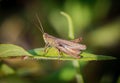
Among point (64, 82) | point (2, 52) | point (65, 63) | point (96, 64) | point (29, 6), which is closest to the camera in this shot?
point (2, 52)

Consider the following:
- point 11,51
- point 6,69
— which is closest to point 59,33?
point 6,69

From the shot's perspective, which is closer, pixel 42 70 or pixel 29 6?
pixel 42 70

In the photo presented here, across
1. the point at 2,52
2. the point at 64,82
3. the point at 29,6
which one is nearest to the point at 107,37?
the point at 64,82

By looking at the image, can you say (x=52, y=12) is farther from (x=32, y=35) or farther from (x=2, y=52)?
(x=2, y=52)

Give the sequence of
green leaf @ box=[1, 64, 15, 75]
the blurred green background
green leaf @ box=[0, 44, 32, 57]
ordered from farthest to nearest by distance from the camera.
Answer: the blurred green background < green leaf @ box=[1, 64, 15, 75] < green leaf @ box=[0, 44, 32, 57]

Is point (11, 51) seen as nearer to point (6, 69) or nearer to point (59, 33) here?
point (6, 69)

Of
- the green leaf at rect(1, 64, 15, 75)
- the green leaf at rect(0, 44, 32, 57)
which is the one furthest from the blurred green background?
the green leaf at rect(0, 44, 32, 57)

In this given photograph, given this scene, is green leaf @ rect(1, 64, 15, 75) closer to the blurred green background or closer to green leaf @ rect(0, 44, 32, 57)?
the blurred green background

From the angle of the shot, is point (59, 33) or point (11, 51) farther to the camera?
point (59, 33)

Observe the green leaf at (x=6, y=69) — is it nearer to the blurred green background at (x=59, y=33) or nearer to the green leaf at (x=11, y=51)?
the blurred green background at (x=59, y=33)
